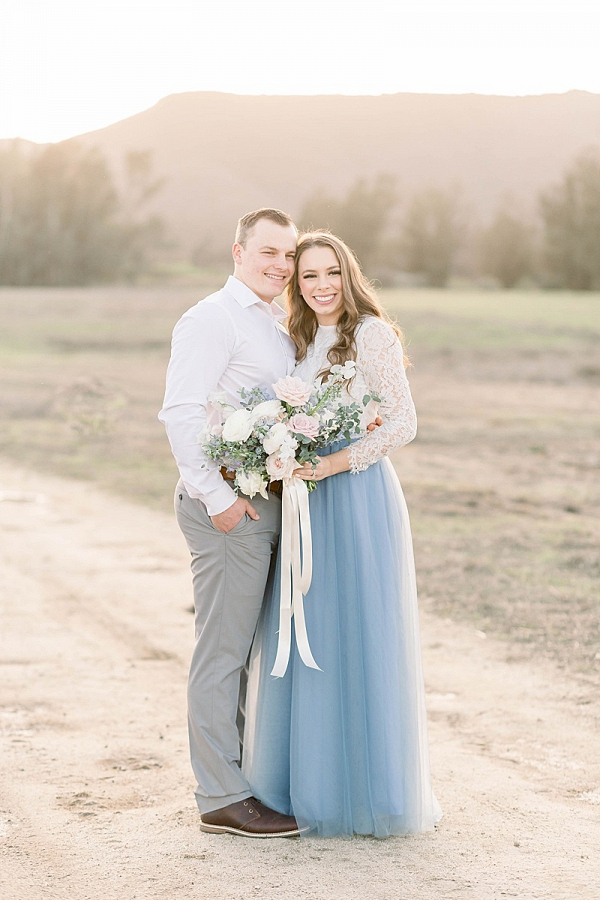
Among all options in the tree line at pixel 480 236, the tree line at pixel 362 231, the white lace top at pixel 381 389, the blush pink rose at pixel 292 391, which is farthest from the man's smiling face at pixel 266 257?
the tree line at pixel 362 231

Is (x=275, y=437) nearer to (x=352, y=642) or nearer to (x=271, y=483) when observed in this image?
(x=271, y=483)

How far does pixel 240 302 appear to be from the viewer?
149 inches

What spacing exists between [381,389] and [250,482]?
62 cm

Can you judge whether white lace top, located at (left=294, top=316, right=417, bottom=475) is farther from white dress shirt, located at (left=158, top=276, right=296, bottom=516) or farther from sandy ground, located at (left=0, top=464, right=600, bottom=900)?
sandy ground, located at (left=0, top=464, right=600, bottom=900)

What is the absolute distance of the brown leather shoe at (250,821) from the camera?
12.1 feet

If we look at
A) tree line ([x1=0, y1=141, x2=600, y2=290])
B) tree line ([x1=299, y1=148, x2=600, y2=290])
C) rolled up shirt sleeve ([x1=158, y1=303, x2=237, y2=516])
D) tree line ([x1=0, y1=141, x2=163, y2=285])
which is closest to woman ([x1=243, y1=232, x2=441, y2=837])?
rolled up shirt sleeve ([x1=158, y1=303, x2=237, y2=516])

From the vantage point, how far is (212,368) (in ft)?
12.0

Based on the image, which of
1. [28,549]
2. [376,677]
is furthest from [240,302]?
[28,549]

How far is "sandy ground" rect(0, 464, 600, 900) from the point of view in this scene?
340cm

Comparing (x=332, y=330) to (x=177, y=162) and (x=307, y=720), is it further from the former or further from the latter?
(x=177, y=162)

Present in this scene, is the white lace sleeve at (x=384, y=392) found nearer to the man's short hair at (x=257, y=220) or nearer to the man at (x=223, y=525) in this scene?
the man at (x=223, y=525)

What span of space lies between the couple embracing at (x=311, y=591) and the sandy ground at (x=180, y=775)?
0.19 metres

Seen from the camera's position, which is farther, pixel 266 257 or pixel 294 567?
pixel 266 257

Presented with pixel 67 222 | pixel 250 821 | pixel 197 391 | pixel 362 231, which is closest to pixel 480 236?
pixel 362 231
